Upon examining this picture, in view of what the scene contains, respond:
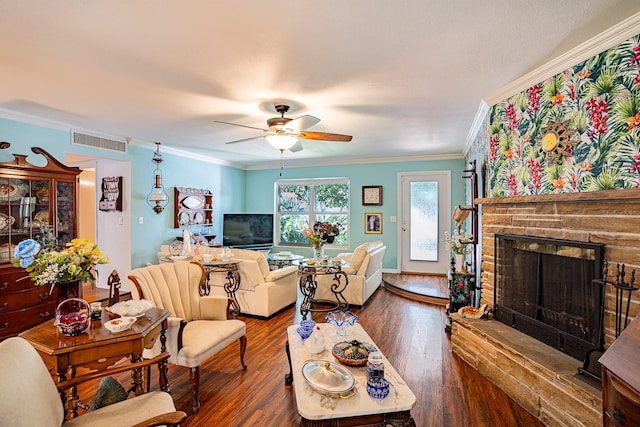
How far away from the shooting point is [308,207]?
23.9ft

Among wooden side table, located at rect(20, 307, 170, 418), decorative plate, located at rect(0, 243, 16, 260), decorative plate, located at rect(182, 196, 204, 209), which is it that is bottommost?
wooden side table, located at rect(20, 307, 170, 418)

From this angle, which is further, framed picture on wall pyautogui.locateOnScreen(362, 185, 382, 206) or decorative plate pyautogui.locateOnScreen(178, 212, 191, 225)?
framed picture on wall pyautogui.locateOnScreen(362, 185, 382, 206)

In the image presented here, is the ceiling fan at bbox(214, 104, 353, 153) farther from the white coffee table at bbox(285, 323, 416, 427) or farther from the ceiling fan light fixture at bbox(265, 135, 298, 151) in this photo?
the white coffee table at bbox(285, 323, 416, 427)

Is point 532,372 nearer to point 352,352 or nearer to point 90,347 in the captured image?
point 352,352

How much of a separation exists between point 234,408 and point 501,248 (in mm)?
2547

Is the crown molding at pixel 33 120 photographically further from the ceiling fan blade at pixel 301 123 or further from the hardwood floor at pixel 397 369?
the hardwood floor at pixel 397 369

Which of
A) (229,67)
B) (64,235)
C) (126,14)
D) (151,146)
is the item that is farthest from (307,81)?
(151,146)

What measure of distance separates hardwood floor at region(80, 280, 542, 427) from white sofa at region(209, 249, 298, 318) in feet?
1.08

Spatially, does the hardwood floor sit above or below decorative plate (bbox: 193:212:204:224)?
below

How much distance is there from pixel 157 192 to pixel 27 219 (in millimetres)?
1819

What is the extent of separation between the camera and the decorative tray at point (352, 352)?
1923 mm

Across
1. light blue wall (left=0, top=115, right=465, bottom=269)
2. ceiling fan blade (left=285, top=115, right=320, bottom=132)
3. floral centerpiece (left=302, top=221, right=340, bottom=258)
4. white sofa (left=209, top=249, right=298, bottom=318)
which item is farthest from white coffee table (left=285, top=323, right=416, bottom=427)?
light blue wall (left=0, top=115, right=465, bottom=269)

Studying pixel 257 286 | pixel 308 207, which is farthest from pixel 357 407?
Result: pixel 308 207

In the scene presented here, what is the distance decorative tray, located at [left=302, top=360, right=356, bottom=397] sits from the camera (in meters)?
1.65
